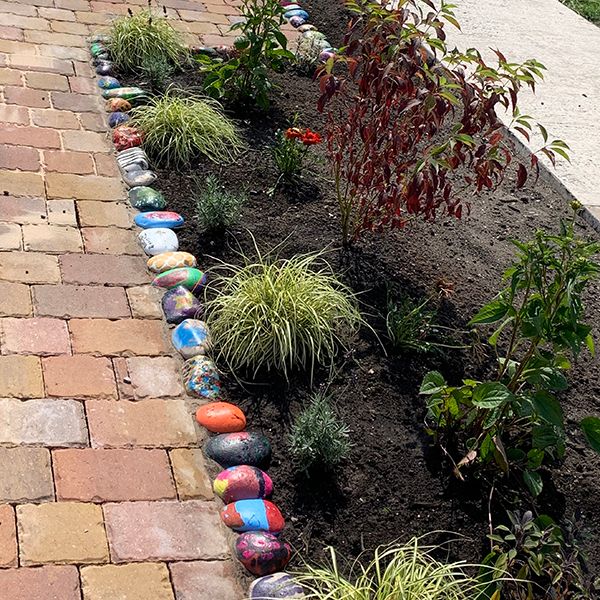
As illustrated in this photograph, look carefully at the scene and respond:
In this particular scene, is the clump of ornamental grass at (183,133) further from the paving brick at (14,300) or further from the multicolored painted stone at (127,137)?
the paving brick at (14,300)

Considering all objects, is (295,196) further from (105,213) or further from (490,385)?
(490,385)

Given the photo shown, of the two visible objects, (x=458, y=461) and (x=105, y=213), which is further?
(x=105, y=213)

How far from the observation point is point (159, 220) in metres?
4.09

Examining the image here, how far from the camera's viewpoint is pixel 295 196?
4.43m

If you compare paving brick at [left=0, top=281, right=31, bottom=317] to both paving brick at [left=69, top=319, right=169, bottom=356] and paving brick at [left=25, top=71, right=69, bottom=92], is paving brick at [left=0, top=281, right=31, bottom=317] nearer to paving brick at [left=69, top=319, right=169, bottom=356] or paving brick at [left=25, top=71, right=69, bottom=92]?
paving brick at [left=69, top=319, right=169, bottom=356]

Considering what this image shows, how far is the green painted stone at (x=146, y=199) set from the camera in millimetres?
4199

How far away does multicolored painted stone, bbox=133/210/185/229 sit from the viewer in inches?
160

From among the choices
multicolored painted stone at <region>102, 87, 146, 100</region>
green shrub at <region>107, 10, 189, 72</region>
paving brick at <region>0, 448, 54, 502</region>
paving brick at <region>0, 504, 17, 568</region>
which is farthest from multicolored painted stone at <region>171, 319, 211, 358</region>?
green shrub at <region>107, 10, 189, 72</region>

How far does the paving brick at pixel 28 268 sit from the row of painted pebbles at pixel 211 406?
42 centimetres

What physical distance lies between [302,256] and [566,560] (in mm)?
1736

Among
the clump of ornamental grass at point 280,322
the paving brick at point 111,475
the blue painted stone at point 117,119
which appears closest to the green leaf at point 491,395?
the clump of ornamental grass at point 280,322

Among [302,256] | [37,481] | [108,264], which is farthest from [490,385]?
[108,264]

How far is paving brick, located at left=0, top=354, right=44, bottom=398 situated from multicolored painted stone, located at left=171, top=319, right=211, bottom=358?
539 millimetres

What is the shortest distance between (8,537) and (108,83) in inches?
130
